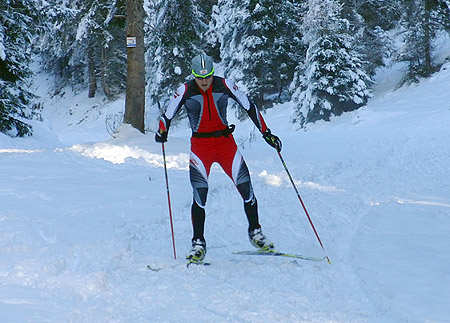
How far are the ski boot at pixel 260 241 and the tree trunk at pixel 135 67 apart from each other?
858cm

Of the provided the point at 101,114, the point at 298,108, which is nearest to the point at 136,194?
the point at 298,108

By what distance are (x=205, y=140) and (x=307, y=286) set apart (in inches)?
73.2

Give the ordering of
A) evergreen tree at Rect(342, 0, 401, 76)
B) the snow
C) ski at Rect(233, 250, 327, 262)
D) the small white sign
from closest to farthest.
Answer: the snow, ski at Rect(233, 250, 327, 262), the small white sign, evergreen tree at Rect(342, 0, 401, 76)

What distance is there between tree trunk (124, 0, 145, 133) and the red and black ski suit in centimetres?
806

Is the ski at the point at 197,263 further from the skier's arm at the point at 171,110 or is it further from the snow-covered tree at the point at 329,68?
the snow-covered tree at the point at 329,68

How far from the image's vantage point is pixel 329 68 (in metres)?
18.5

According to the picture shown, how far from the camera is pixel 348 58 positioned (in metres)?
18.7

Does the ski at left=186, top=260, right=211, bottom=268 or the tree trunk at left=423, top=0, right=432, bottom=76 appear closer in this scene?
the ski at left=186, top=260, right=211, bottom=268

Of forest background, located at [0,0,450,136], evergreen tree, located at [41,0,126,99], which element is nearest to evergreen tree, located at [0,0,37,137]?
forest background, located at [0,0,450,136]

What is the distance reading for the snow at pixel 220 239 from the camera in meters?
3.56

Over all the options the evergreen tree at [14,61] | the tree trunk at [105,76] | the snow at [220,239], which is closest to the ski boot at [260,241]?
the snow at [220,239]

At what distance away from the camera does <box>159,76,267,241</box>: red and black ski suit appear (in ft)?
16.1

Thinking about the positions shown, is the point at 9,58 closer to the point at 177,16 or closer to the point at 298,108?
the point at 177,16

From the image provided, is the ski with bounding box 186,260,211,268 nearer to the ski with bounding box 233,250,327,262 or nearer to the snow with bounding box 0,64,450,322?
the snow with bounding box 0,64,450,322
